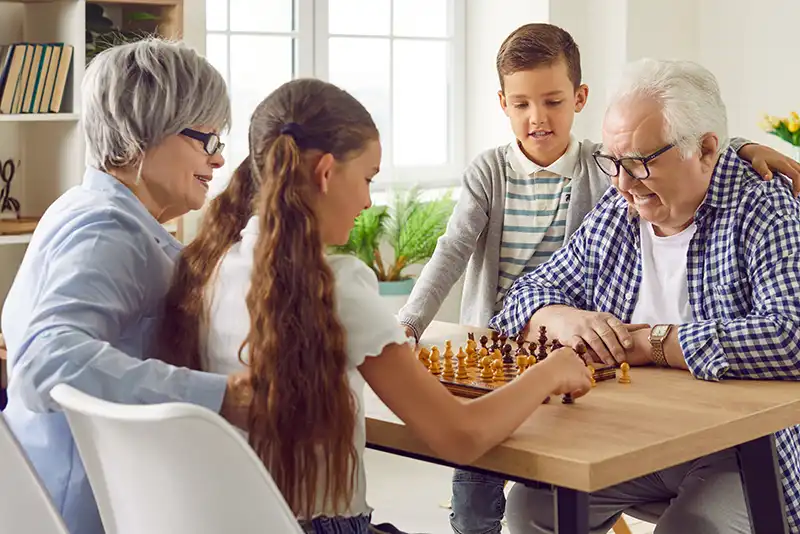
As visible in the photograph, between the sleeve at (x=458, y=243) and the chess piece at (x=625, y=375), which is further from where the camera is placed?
the sleeve at (x=458, y=243)

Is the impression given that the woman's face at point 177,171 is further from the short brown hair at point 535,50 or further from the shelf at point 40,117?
the shelf at point 40,117

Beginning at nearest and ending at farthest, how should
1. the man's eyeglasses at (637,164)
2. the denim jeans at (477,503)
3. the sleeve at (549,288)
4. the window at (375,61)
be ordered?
the man's eyeglasses at (637,164), the sleeve at (549,288), the denim jeans at (477,503), the window at (375,61)

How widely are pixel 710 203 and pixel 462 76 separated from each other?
3285 mm

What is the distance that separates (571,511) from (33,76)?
2649 millimetres

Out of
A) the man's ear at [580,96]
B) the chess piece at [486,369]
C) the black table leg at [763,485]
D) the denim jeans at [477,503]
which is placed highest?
the man's ear at [580,96]

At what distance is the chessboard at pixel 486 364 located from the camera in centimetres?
200

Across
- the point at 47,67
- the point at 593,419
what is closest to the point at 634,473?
the point at 593,419

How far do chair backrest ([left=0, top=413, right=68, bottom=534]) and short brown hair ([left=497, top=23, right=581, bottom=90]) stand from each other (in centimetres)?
171

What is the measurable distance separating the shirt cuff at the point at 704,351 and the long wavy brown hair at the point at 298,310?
74cm

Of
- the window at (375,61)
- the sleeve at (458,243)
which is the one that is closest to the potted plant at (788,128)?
the window at (375,61)

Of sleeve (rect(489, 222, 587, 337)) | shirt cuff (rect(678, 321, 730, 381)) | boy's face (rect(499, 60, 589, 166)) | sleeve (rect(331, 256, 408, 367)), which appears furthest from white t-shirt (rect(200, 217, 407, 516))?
boy's face (rect(499, 60, 589, 166))

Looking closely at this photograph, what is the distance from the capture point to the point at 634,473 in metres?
1.65

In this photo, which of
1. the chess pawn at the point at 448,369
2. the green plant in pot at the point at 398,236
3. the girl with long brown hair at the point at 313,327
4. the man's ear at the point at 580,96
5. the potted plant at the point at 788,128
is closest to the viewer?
the girl with long brown hair at the point at 313,327

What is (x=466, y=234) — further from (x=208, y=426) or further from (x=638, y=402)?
(x=208, y=426)
